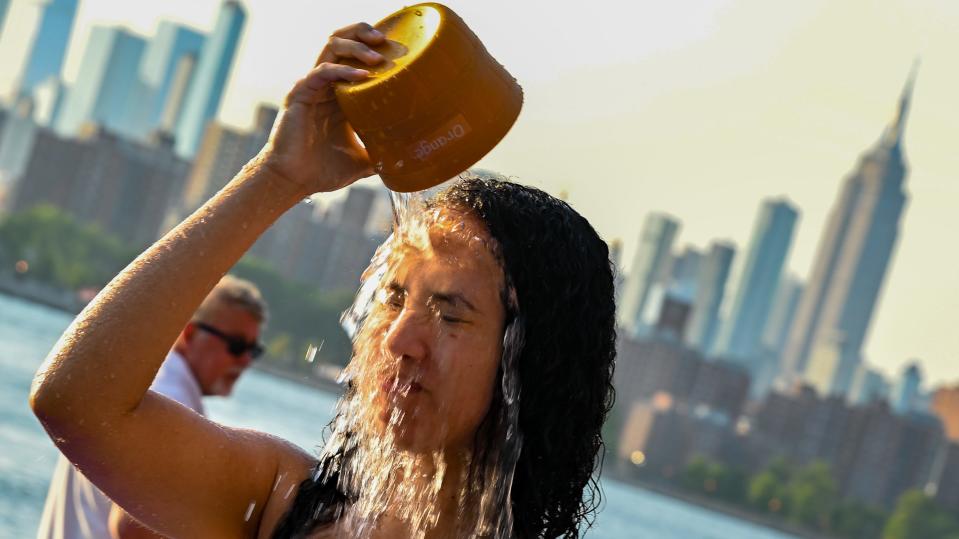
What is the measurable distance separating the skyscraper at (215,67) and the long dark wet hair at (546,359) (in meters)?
173

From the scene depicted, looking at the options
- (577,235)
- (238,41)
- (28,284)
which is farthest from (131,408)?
(238,41)

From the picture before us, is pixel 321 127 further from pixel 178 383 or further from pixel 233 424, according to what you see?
pixel 233 424

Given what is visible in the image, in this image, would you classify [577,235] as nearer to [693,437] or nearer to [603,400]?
[603,400]

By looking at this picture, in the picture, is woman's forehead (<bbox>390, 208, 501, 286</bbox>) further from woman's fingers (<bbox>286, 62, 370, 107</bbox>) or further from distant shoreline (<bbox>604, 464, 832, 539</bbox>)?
distant shoreline (<bbox>604, 464, 832, 539</bbox>)

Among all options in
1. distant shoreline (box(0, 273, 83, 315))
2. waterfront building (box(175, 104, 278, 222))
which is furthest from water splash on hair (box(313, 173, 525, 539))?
waterfront building (box(175, 104, 278, 222))

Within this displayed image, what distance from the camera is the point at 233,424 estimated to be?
5.63 meters

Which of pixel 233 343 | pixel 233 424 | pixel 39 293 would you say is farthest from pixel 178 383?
pixel 39 293

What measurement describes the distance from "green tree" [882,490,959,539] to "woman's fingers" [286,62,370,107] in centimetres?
10977

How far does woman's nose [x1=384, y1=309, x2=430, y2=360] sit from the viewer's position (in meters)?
1.93

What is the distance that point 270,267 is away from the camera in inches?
4026

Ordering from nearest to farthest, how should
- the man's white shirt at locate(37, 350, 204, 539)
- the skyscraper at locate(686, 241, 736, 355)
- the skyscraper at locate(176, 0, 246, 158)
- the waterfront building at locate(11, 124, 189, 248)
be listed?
the man's white shirt at locate(37, 350, 204, 539) < the waterfront building at locate(11, 124, 189, 248) < the skyscraper at locate(176, 0, 246, 158) < the skyscraper at locate(686, 241, 736, 355)

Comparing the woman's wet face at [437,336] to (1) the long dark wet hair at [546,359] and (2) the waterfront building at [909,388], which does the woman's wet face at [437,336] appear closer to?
(1) the long dark wet hair at [546,359]

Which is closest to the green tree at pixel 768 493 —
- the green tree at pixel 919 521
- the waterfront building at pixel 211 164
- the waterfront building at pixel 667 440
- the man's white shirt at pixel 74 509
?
the waterfront building at pixel 667 440

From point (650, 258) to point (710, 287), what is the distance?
3937 centimetres
